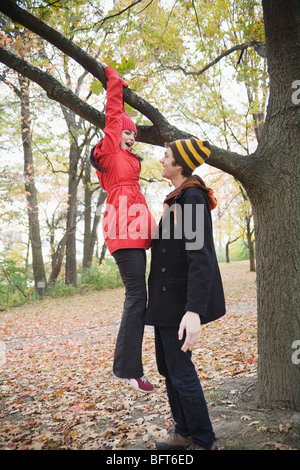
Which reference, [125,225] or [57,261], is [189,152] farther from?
[57,261]

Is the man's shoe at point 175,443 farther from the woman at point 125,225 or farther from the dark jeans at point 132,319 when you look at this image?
the dark jeans at point 132,319

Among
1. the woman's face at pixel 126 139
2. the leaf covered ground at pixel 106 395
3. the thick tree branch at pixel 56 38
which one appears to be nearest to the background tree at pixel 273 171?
the thick tree branch at pixel 56 38

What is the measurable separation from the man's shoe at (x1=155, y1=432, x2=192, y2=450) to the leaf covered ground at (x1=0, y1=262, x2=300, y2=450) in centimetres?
26

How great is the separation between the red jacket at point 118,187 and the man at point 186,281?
0.47 feet

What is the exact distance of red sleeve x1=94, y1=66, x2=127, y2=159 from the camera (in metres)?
2.59

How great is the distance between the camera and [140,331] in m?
2.46

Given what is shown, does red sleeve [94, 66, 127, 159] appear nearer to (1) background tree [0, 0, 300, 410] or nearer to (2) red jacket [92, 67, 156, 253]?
(2) red jacket [92, 67, 156, 253]

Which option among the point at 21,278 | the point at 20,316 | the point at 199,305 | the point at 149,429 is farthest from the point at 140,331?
the point at 21,278

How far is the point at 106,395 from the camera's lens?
4.21 m

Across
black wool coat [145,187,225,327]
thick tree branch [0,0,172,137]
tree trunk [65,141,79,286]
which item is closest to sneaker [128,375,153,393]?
black wool coat [145,187,225,327]

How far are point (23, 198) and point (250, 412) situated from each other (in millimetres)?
12573

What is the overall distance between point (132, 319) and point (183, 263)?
0.54 metres

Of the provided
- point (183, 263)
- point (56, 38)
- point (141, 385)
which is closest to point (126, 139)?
point (56, 38)
